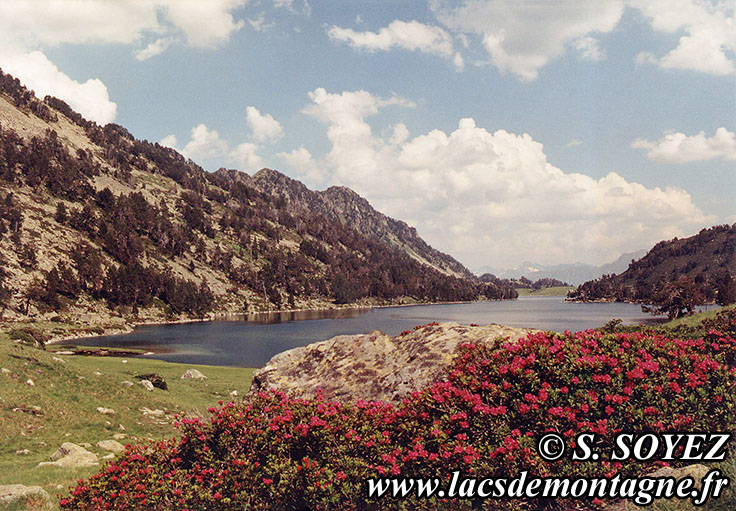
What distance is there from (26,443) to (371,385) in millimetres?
19268

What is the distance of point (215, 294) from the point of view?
196250 millimetres

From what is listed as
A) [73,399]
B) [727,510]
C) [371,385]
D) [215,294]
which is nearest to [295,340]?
[73,399]

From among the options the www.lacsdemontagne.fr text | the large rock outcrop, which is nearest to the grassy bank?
the large rock outcrop

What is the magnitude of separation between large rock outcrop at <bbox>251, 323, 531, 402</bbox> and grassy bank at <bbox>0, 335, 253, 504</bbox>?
6043mm

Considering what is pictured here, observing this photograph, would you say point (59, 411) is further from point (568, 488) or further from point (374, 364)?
point (568, 488)

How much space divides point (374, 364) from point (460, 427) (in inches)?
207

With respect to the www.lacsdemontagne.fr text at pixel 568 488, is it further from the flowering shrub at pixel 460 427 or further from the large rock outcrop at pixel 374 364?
the large rock outcrop at pixel 374 364

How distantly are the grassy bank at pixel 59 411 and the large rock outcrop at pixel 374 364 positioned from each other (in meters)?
6.04

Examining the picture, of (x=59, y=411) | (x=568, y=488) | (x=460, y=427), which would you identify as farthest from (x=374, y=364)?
(x=59, y=411)

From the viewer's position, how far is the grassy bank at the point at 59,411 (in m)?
16.7

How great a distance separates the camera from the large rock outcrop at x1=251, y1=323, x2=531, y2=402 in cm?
1125

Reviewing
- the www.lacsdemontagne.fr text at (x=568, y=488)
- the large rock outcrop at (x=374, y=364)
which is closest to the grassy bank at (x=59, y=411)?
the large rock outcrop at (x=374, y=364)

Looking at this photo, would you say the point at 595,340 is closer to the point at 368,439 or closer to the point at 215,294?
the point at 368,439

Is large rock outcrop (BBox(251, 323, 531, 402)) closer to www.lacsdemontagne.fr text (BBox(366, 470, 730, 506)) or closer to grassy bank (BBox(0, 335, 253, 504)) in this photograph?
www.lacsdemontagne.fr text (BBox(366, 470, 730, 506))
